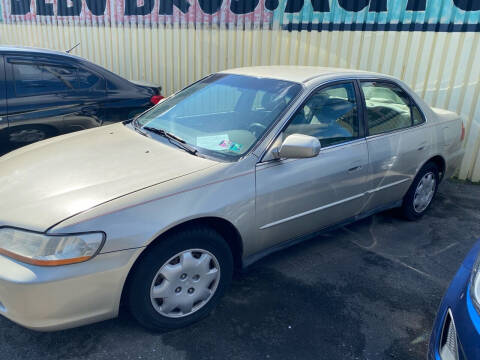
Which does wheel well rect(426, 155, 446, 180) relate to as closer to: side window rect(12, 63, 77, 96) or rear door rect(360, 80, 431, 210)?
rear door rect(360, 80, 431, 210)

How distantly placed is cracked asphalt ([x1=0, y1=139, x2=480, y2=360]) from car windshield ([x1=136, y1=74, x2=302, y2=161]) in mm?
1115

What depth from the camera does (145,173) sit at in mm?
2492

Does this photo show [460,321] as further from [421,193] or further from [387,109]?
[421,193]

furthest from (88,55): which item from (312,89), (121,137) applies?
(312,89)

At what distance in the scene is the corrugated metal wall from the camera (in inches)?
217

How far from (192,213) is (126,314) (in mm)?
902

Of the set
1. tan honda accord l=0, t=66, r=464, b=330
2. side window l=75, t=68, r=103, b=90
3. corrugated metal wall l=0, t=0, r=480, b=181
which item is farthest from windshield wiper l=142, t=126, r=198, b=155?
corrugated metal wall l=0, t=0, r=480, b=181

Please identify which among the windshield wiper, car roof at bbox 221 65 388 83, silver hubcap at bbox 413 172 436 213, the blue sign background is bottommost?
silver hubcap at bbox 413 172 436 213

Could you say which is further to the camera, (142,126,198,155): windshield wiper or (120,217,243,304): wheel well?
(142,126,198,155): windshield wiper

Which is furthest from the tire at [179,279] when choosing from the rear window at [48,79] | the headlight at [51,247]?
the rear window at [48,79]

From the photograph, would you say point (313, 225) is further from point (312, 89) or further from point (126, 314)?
point (126, 314)

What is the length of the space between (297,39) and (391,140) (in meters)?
3.29

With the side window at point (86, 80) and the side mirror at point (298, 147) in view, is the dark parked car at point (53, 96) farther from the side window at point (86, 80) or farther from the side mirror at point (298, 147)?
the side mirror at point (298, 147)

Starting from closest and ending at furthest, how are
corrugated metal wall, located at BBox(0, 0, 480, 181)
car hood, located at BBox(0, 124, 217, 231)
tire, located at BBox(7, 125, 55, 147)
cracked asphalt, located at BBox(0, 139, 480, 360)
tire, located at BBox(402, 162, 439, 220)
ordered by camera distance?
car hood, located at BBox(0, 124, 217, 231) < cracked asphalt, located at BBox(0, 139, 480, 360) < tire, located at BBox(7, 125, 55, 147) < tire, located at BBox(402, 162, 439, 220) < corrugated metal wall, located at BBox(0, 0, 480, 181)
